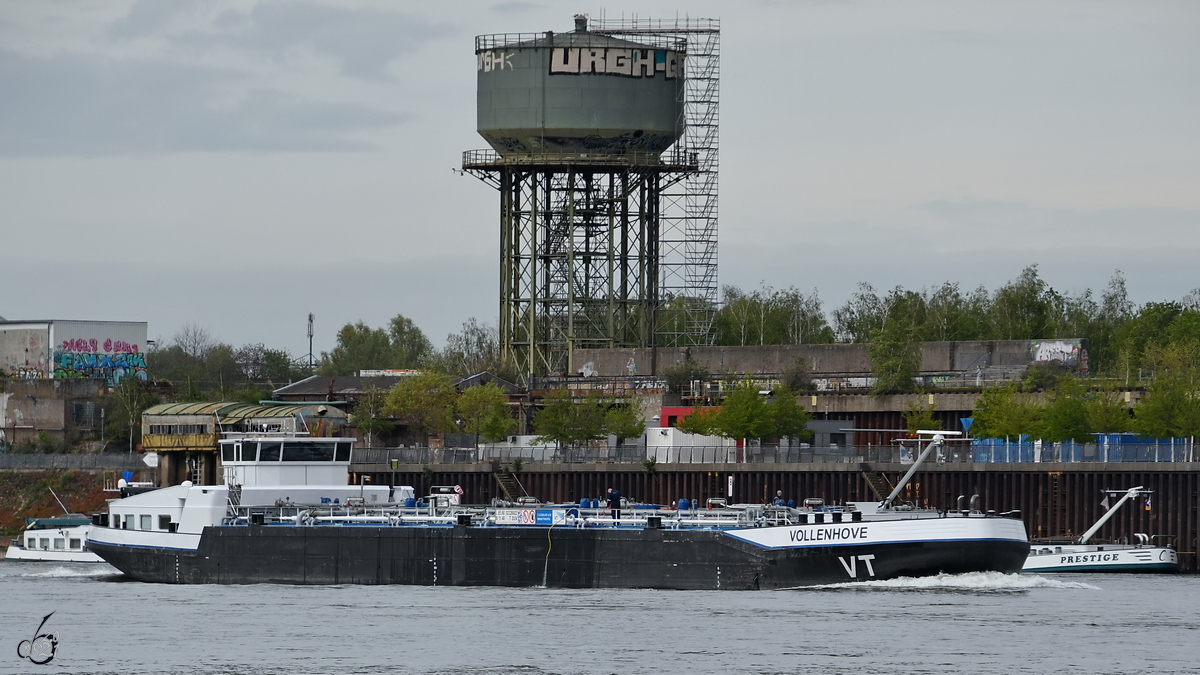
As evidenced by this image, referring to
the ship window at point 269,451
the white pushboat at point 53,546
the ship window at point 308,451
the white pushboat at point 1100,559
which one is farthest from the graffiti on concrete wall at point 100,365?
the white pushboat at point 1100,559

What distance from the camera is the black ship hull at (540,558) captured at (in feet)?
237

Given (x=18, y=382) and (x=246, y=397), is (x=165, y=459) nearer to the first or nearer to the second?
(x=18, y=382)

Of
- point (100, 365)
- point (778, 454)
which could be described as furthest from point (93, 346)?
point (778, 454)

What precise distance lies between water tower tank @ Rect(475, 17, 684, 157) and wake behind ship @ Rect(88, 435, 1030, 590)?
189 ft

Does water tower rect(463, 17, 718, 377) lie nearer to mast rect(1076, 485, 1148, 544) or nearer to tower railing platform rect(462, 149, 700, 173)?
tower railing platform rect(462, 149, 700, 173)

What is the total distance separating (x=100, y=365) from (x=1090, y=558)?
92.8 m

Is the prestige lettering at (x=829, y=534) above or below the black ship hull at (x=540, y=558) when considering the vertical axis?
above

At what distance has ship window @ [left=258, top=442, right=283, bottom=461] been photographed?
8325 cm

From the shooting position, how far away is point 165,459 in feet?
415

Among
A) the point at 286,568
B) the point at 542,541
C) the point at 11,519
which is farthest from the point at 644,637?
the point at 11,519

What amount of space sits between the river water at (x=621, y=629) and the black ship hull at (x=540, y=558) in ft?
2.59

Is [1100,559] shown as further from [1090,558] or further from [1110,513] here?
[1110,513]

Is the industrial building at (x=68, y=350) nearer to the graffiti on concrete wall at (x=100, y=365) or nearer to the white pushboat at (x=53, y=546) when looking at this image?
the graffiti on concrete wall at (x=100, y=365)

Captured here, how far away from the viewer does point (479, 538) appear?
77.2 metres
